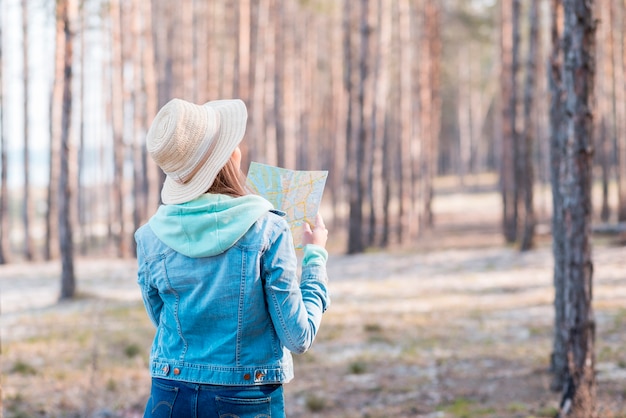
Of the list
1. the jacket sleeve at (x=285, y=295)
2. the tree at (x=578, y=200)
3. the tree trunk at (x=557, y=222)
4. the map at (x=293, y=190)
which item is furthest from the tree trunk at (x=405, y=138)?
the jacket sleeve at (x=285, y=295)

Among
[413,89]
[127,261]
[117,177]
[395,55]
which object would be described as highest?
[395,55]

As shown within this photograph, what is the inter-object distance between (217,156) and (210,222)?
0.21 metres

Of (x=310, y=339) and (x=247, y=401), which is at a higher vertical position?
(x=310, y=339)

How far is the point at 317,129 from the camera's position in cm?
4562

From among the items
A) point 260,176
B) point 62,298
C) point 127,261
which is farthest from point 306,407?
point 127,261

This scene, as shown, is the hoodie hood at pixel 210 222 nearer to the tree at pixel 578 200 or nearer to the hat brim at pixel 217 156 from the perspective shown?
the hat brim at pixel 217 156

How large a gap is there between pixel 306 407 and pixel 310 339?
496 centimetres

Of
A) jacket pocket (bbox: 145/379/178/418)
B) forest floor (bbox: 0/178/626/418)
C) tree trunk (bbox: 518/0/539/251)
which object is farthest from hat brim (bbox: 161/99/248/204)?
tree trunk (bbox: 518/0/539/251)

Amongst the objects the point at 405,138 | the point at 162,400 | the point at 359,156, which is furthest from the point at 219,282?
the point at 405,138

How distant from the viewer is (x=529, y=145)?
57.1 ft

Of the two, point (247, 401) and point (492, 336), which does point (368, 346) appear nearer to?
point (492, 336)

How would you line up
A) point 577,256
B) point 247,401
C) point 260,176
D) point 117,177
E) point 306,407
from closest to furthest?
point 247,401 → point 260,176 → point 577,256 → point 306,407 → point 117,177

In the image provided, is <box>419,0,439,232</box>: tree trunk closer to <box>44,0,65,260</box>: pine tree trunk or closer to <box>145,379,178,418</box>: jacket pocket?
<box>44,0,65,260</box>: pine tree trunk

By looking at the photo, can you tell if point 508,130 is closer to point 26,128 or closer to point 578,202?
point 26,128
